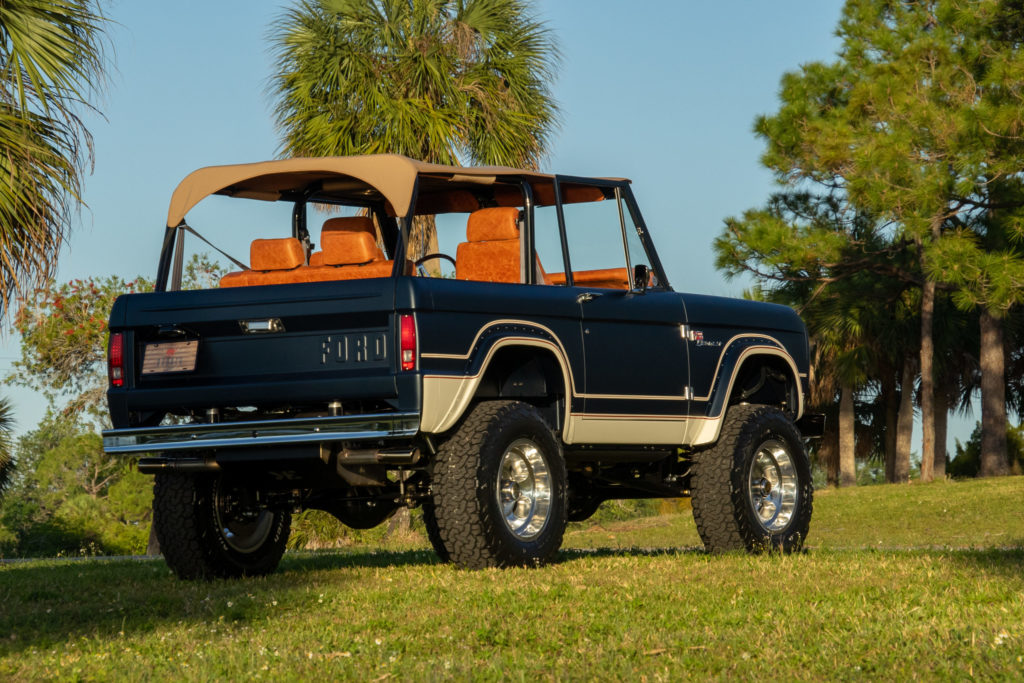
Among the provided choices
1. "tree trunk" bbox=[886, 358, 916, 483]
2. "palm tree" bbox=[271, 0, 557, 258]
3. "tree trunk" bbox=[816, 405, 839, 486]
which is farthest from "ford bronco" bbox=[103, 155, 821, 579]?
A: "tree trunk" bbox=[816, 405, 839, 486]

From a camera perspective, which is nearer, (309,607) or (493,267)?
(309,607)

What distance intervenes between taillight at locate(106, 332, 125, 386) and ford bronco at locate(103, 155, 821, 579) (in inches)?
Answer: 0.5

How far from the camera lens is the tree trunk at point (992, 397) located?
29.9 m

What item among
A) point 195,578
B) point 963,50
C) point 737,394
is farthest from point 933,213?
point 195,578

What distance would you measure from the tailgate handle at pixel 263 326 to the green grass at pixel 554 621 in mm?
1426

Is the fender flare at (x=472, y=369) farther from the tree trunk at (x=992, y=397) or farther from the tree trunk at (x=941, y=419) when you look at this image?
the tree trunk at (x=941, y=419)

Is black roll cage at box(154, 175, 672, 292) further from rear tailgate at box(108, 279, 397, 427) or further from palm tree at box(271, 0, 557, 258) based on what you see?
palm tree at box(271, 0, 557, 258)

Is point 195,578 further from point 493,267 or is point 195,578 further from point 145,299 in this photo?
point 493,267

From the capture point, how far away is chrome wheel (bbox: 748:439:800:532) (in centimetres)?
979

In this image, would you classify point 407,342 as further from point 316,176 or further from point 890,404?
point 890,404

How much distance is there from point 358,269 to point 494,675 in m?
3.89

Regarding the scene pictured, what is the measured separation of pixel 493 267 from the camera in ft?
29.2

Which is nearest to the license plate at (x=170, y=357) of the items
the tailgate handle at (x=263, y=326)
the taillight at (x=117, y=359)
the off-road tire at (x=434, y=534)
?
the taillight at (x=117, y=359)

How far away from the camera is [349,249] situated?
27.7 ft
